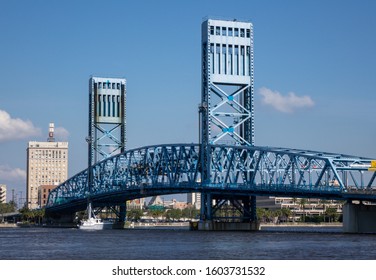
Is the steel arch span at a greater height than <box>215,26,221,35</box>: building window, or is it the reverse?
<box>215,26,221,35</box>: building window

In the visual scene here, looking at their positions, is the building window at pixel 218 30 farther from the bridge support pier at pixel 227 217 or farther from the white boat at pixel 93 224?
the white boat at pixel 93 224

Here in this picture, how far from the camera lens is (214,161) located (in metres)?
160

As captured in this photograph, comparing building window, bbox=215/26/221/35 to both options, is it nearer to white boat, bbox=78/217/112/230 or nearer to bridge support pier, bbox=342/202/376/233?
bridge support pier, bbox=342/202/376/233

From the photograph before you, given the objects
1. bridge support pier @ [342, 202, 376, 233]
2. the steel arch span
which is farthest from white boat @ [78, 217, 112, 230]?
bridge support pier @ [342, 202, 376, 233]

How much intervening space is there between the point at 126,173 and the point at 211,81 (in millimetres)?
44028

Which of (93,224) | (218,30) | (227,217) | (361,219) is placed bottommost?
(93,224)

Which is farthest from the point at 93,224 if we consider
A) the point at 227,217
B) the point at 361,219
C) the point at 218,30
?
the point at 361,219

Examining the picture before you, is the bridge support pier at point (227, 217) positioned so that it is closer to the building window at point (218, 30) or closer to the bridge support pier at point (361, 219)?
the building window at point (218, 30)

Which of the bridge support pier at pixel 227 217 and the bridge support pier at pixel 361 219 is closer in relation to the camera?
the bridge support pier at pixel 361 219

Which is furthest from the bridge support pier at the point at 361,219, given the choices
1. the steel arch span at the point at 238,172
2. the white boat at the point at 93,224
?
the white boat at the point at 93,224

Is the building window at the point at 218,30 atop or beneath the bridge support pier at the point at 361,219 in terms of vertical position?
atop

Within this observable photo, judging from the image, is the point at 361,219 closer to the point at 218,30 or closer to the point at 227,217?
the point at 227,217

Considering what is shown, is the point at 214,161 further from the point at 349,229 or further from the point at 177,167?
the point at 349,229
